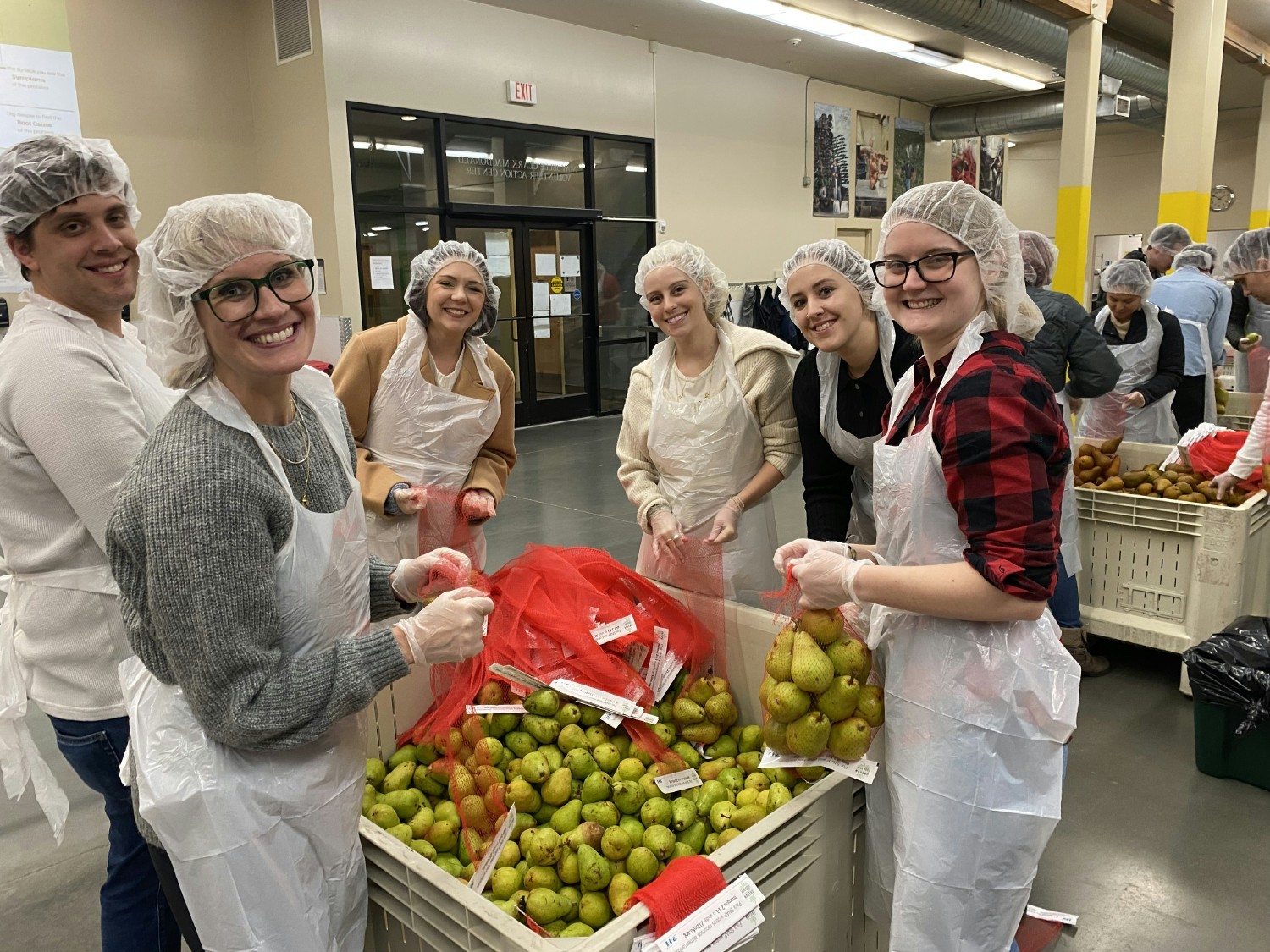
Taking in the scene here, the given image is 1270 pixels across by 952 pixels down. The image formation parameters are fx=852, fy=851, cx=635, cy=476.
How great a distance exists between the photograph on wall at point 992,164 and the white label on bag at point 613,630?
46.8 ft

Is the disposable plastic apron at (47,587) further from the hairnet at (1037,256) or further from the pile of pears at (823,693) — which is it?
the hairnet at (1037,256)

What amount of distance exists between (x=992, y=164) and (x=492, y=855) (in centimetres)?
1534

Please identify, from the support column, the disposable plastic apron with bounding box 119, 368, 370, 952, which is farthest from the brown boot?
the support column

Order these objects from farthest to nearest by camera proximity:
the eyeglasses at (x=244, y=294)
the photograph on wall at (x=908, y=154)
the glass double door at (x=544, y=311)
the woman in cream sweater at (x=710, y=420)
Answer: the photograph on wall at (x=908, y=154), the glass double door at (x=544, y=311), the woman in cream sweater at (x=710, y=420), the eyeglasses at (x=244, y=294)

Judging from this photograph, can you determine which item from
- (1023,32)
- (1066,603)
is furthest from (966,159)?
(1066,603)

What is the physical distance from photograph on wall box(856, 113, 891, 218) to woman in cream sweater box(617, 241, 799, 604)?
10761 millimetres

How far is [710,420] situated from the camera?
2.31 meters

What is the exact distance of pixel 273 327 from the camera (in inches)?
43.1

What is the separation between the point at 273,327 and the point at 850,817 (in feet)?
3.81

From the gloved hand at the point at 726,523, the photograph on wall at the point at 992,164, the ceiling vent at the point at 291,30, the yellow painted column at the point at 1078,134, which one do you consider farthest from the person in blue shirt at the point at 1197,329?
the photograph on wall at the point at 992,164

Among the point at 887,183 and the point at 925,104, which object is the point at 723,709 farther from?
the point at 925,104

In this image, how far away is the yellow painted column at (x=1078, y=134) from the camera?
282 inches

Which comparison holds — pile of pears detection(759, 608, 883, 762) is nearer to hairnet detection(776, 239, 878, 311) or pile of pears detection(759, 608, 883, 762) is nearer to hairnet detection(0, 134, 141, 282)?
hairnet detection(776, 239, 878, 311)

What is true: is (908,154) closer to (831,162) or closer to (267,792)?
(831,162)
